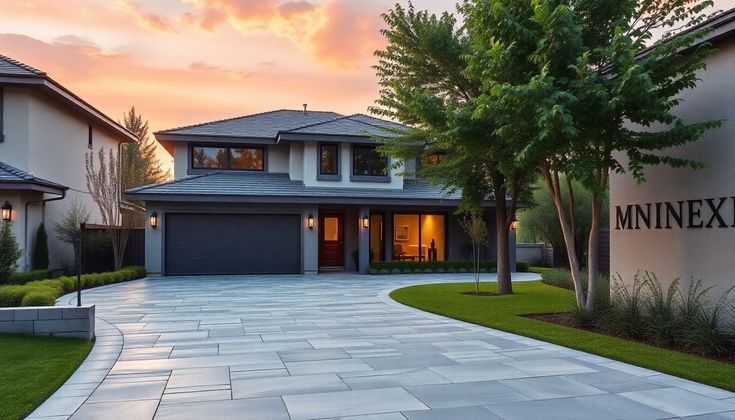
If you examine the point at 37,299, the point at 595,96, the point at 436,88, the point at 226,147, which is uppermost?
the point at 436,88

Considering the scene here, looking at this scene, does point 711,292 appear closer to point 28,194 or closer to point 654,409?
Result: point 654,409

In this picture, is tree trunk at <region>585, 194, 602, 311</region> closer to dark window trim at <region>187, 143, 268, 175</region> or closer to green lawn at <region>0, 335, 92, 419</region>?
green lawn at <region>0, 335, 92, 419</region>

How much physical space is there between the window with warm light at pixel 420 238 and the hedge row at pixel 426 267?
127 centimetres

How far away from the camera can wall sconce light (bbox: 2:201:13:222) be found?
14297 mm

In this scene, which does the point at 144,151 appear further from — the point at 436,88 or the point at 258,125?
the point at 436,88

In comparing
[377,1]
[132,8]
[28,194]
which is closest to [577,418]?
[377,1]

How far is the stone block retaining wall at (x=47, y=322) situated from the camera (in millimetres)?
7270

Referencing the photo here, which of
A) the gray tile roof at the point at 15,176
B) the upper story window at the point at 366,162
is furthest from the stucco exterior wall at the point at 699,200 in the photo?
the gray tile roof at the point at 15,176

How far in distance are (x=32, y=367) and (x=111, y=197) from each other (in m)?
15.9

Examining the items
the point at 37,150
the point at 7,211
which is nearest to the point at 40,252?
the point at 7,211

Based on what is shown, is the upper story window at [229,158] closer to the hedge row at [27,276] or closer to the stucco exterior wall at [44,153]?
the stucco exterior wall at [44,153]

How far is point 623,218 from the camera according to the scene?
9664 mm

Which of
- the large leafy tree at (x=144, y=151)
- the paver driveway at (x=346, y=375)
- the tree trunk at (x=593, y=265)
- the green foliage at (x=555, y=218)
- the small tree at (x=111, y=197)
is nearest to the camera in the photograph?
the paver driveway at (x=346, y=375)

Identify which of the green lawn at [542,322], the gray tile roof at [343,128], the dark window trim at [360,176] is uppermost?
the gray tile roof at [343,128]
